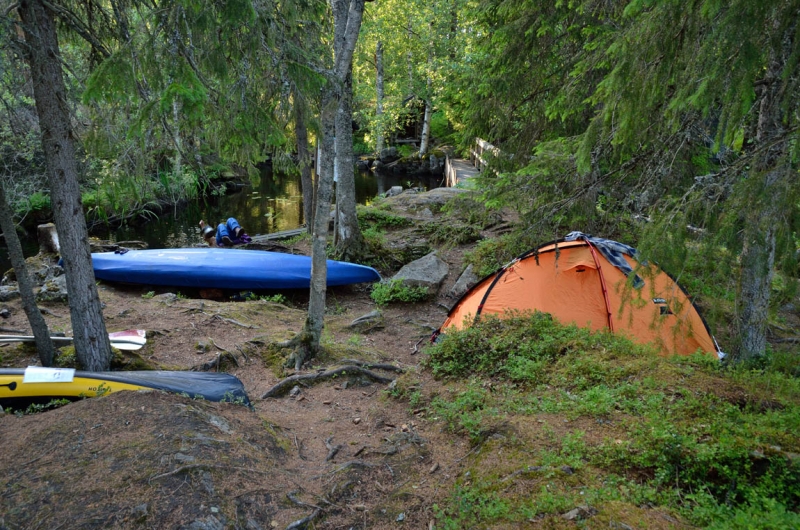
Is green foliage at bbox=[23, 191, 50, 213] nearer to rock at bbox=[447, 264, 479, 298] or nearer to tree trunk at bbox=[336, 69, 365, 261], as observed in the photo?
tree trunk at bbox=[336, 69, 365, 261]

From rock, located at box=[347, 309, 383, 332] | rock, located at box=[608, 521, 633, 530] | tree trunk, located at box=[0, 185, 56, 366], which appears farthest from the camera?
rock, located at box=[347, 309, 383, 332]

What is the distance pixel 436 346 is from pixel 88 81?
12.9 feet

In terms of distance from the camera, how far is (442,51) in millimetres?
20281

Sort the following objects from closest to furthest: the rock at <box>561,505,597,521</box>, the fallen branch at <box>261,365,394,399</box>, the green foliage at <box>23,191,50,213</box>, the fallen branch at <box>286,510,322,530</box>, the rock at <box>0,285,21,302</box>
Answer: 1. the rock at <box>561,505,597,521</box>
2. the fallen branch at <box>286,510,322,530</box>
3. the fallen branch at <box>261,365,394,399</box>
4. the rock at <box>0,285,21,302</box>
5. the green foliage at <box>23,191,50,213</box>

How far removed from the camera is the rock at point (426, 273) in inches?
362

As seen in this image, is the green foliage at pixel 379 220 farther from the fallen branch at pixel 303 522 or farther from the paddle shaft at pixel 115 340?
the fallen branch at pixel 303 522

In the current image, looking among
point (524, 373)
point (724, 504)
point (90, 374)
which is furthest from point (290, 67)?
point (724, 504)

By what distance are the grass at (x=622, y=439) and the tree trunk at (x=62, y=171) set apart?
3.08 metres

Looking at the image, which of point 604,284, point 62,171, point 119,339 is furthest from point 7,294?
point 604,284

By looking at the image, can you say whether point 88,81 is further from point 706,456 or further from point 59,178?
point 706,456

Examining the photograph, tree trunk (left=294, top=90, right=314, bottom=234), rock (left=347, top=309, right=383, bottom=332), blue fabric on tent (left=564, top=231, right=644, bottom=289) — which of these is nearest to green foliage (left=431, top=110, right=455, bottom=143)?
tree trunk (left=294, top=90, right=314, bottom=234)

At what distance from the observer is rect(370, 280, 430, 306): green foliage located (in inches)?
354

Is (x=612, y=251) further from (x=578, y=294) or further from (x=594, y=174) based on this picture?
(x=594, y=174)

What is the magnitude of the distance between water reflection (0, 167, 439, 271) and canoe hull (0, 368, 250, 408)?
10.00 m
